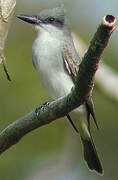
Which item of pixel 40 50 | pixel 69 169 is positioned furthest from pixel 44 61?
pixel 69 169

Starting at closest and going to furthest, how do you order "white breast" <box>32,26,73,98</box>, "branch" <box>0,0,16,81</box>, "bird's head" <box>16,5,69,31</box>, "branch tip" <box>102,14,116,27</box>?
"branch tip" <box>102,14,116,27</box>, "branch" <box>0,0,16,81</box>, "white breast" <box>32,26,73,98</box>, "bird's head" <box>16,5,69,31</box>

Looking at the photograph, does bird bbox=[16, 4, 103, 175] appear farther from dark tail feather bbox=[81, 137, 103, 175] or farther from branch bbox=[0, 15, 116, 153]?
branch bbox=[0, 15, 116, 153]

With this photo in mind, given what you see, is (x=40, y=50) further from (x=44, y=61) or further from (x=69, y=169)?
(x=69, y=169)

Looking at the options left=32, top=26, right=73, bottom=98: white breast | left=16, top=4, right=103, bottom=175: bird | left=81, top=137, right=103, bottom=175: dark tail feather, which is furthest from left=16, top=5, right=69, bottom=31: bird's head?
left=81, top=137, right=103, bottom=175: dark tail feather

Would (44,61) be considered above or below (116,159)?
above

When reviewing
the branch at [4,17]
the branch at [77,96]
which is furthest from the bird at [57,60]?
the branch at [4,17]

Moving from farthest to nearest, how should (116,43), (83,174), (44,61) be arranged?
1. (83,174)
2. (116,43)
3. (44,61)

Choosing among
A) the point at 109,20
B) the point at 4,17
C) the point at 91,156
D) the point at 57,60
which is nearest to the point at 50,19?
the point at 57,60
